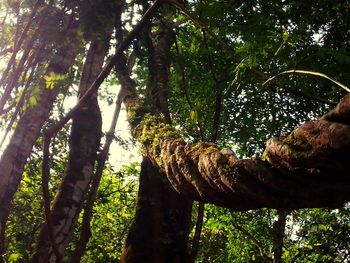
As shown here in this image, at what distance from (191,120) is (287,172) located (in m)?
2.79

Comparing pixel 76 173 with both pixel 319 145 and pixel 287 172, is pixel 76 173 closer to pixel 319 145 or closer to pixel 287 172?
pixel 287 172

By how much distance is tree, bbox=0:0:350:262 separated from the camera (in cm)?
136

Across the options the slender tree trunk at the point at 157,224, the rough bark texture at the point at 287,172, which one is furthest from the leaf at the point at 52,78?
the rough bark texture at the point at 287,172

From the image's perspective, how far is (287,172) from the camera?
1.37 metres

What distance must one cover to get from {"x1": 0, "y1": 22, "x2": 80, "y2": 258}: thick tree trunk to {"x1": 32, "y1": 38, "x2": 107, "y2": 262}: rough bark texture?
→ 43 cm

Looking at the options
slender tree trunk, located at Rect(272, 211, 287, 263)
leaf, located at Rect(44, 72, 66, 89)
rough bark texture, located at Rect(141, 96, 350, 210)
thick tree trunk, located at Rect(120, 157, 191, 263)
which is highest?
slender tree trunk, located at Rect(272, 211, 287, 263)

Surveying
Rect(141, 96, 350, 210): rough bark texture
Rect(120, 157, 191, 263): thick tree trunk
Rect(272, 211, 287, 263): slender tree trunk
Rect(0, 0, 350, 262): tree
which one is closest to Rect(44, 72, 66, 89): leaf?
Rect(0, 0, 350, 262): tree

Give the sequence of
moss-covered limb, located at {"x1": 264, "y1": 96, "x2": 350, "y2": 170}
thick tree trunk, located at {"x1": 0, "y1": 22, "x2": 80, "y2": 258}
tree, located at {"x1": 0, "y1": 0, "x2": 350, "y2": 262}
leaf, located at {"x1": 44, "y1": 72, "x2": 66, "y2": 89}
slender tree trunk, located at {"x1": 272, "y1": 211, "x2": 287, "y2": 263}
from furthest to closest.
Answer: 1. slender tree trunk, located at {"x1": 272, "y1": 211, "x2": 287, "y2": 263}
2. thick tree trunk, located at {"x1": 0, "y1": 22, "x2": 80, "y2": 258}
3. leaf, located at {"x1": 44, "y1": 72, "x2": 66, "y2": 89}
4. tree, located at {"x1": 0, "y1": 0, "x2": 350, "y2": 262}
5. moss-covered limb, located at {"x1": 264, "y1": 96, "x2": 350, "y2": 170}

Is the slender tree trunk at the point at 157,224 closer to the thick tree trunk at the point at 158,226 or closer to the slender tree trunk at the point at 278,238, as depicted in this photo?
the thick tree trunk at the point at 158,226

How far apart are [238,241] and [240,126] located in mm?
4551

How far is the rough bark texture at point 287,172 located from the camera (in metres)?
1.16

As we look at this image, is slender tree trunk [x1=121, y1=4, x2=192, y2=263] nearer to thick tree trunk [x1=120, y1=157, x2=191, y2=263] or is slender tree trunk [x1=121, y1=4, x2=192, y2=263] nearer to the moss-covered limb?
thick tree trunk [x1=120, y1=157, x2=191, y2=263]

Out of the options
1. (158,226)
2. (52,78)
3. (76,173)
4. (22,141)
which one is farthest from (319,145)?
(22,141)

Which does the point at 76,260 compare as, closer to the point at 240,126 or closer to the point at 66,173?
the point at 66,173
